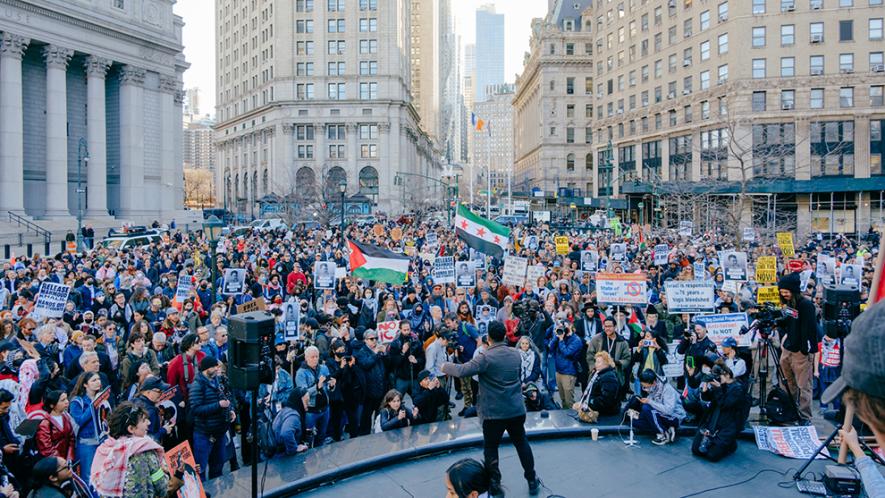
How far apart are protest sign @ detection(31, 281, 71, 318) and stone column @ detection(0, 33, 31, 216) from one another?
36.8 metres

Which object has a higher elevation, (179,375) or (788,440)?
(179,375)

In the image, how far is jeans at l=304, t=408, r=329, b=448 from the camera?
9.33 m

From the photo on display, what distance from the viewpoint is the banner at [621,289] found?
13859 mm

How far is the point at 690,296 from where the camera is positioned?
13.4m

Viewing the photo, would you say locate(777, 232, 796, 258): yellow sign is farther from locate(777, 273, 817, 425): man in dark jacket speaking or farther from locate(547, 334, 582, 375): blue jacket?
locate(547, 334, 582, 375): blue jacket

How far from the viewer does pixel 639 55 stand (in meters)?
67.9

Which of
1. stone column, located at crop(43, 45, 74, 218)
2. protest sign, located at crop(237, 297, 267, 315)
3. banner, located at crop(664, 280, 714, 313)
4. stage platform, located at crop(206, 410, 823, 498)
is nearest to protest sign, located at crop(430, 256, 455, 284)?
protest sign, located at crop(237, 297, 267, 315)

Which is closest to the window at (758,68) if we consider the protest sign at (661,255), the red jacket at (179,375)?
the protest sign at (661,255)

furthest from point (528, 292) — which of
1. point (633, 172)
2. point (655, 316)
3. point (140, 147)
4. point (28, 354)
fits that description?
point (633, 172)

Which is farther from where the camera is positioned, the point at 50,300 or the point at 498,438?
the point at 50,300

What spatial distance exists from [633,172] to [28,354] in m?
66.2

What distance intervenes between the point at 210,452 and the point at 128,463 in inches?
123

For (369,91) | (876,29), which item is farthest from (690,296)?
(369,91)

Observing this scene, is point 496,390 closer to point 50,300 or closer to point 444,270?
point 444,270
